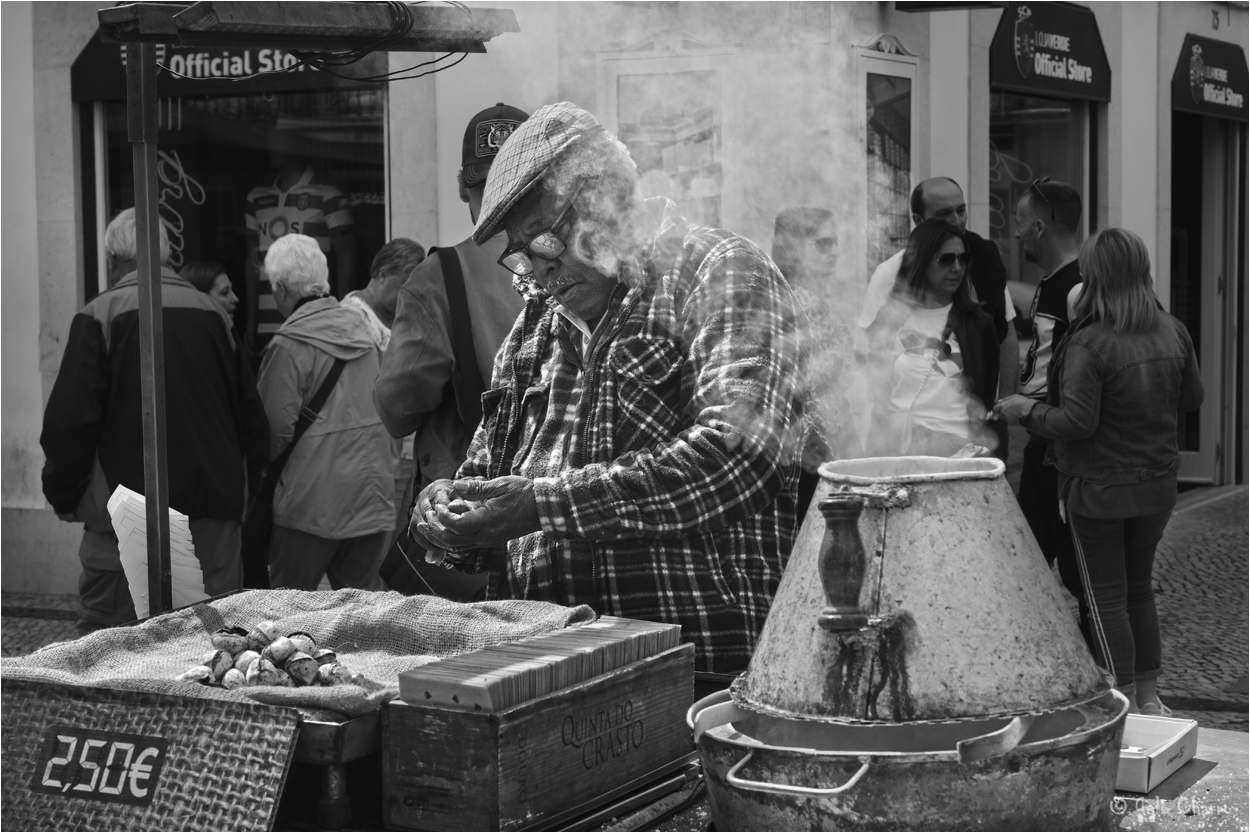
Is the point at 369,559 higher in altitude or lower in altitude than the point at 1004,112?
lower

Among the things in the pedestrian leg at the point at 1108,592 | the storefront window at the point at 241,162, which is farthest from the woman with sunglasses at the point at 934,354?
the storefront window at the point at 241,162

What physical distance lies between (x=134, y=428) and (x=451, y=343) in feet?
5.28

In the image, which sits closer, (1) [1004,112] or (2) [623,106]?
(2) [623,106]

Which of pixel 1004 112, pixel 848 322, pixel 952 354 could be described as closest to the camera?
pixel 848 322

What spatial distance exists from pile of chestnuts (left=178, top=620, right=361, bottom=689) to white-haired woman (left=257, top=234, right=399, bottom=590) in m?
3.25

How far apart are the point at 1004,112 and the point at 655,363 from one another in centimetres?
A: 778

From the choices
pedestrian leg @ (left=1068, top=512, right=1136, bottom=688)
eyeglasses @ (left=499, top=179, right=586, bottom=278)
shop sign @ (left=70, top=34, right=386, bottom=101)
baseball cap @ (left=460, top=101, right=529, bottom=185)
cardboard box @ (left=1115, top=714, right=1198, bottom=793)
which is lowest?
pedestrian leg @ (left=1068, top=512, right=1136, bottom=688)

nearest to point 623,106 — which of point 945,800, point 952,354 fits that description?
point 952,354

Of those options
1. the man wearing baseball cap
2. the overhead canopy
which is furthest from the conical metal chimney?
the man wearing baseball cap

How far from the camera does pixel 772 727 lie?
70.1 inches

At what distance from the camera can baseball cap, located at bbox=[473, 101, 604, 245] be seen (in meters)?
2.35

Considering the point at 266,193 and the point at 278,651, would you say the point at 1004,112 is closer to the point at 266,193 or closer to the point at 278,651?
the point at 266,193

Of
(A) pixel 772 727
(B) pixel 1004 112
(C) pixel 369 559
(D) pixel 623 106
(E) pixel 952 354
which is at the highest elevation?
(B) pixel 1004 112

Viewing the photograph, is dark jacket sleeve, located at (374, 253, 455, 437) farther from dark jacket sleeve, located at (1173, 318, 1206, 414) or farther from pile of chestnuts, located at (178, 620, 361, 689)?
Result: dark jacket sleeve, located at (1173, 318, 1206, 414)
